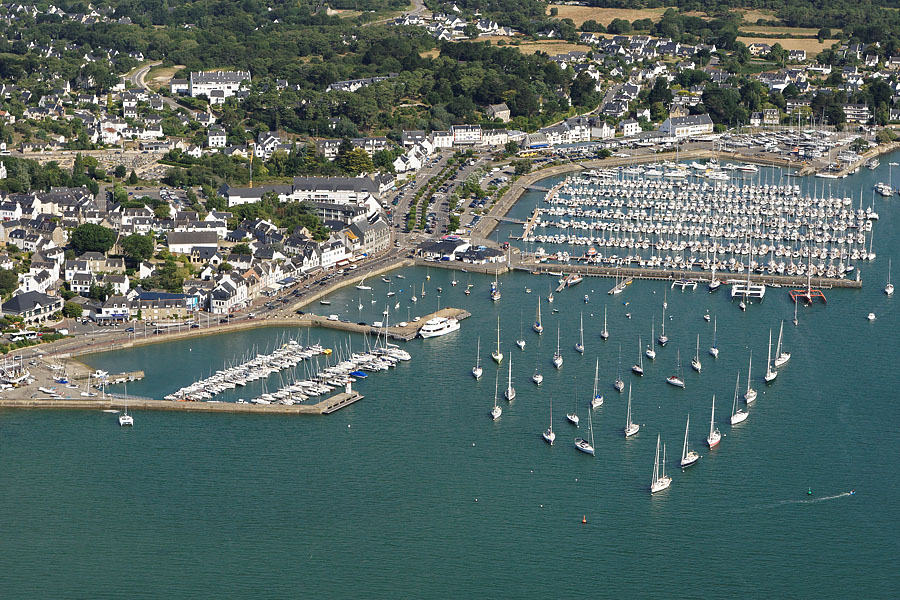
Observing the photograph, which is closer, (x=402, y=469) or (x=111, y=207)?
(x=402, y=469)

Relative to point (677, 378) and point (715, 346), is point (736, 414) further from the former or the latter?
point (715, 346)

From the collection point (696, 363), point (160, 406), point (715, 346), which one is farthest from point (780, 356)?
point (160, 406)

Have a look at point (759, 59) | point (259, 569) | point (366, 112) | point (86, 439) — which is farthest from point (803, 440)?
point (759, 59)

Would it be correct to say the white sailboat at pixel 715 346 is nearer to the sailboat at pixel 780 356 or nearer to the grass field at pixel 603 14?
the sailboat at pixel 780 356

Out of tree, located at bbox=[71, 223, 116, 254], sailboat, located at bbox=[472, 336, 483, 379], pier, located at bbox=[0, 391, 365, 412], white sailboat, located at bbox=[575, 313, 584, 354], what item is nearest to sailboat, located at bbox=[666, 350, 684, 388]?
white sailboat, located at bbox=[575, 313, 584, 354]

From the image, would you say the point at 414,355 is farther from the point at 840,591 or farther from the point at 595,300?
the point at 840,591
